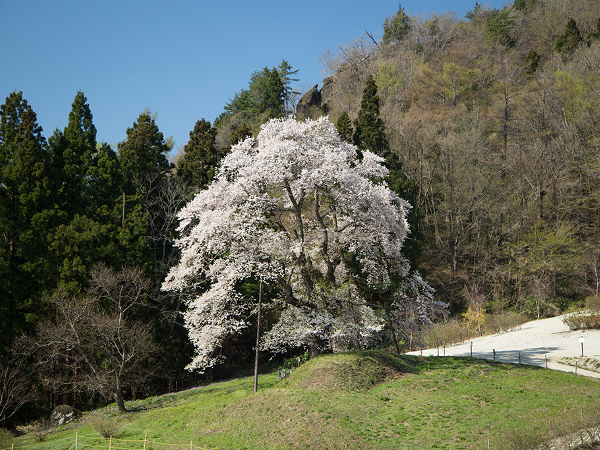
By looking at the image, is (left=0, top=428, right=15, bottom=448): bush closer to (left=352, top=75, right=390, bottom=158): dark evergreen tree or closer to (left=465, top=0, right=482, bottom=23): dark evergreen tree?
(left=352, top=75, right=390, bottom=158): dark evergreen tree

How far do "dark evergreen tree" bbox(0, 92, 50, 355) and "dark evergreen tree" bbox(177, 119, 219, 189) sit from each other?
32.5ft

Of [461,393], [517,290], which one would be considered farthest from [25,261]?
[517,290]

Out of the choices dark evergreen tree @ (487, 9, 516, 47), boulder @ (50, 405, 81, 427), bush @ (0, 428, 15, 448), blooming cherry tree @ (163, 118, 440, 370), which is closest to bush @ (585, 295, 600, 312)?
blooming cherry tree @ (163, 118, 440, 370)

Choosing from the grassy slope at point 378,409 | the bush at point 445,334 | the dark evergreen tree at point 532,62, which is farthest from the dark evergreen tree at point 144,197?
the dark evergreen tree at point 532,62

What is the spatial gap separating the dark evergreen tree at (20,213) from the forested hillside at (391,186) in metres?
0.10

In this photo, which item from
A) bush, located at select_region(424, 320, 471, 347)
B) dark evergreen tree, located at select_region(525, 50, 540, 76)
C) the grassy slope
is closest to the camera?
the grassy slope

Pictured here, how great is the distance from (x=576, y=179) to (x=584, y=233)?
177 inches

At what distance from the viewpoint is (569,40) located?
53.7m

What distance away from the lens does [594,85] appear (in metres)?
41.6

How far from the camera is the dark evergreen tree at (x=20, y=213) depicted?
2522cm

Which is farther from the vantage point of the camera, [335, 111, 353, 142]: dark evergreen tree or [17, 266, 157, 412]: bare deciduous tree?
[335, 111, 353, 142]: dark evergreen tree

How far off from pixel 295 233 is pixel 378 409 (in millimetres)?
8726

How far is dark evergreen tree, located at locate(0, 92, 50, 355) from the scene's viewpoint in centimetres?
2522

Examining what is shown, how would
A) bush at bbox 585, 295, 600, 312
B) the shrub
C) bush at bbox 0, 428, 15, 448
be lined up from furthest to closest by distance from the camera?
the shrub < bush at bbox 585, 295, 600, 312 < bush at bbox 0, 428, 15, 448
